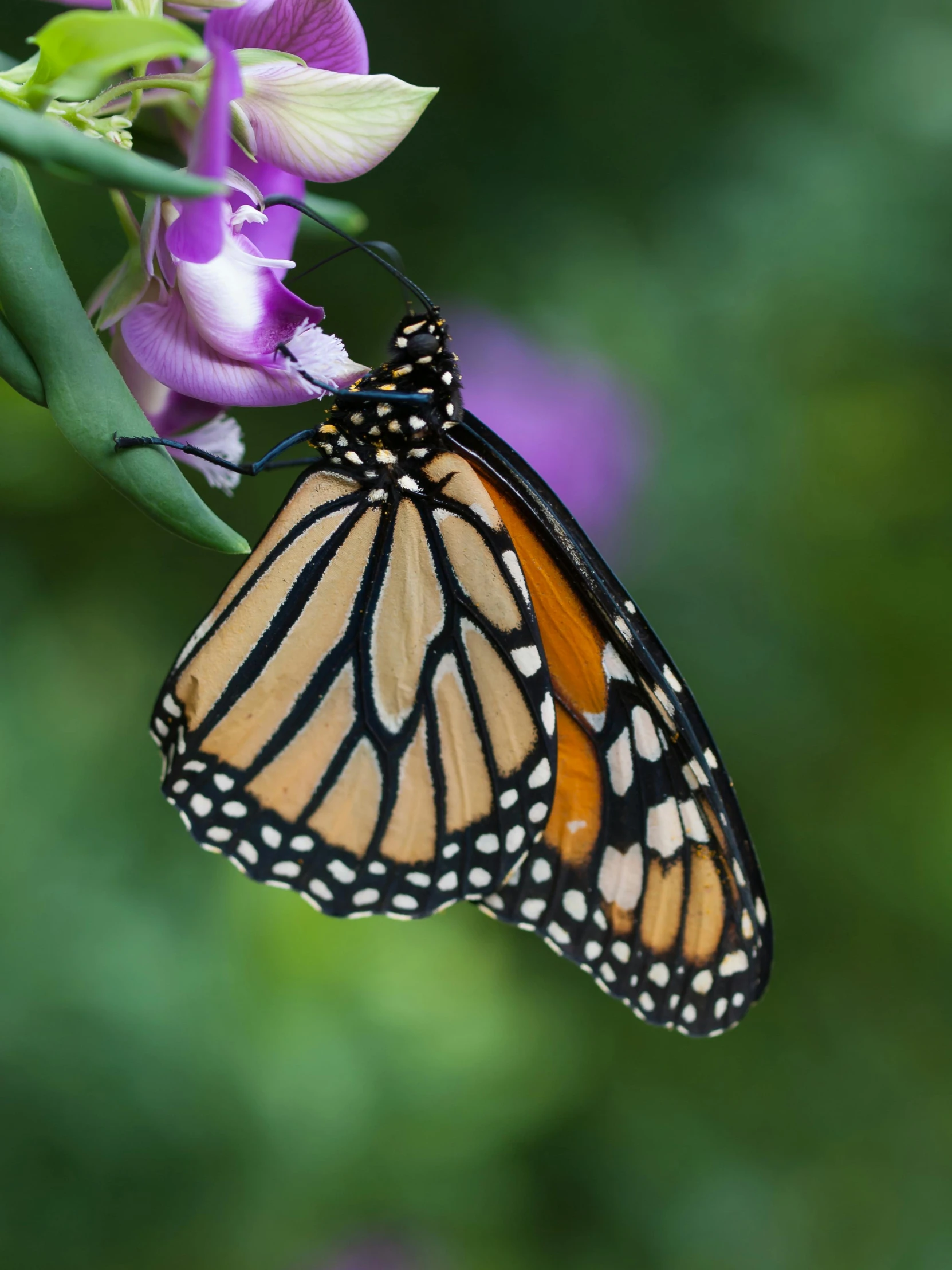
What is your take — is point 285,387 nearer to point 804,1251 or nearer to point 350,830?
point 350,830

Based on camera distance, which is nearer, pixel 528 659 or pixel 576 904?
pixel 528 659

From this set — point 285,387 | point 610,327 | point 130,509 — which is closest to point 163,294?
point 285,387

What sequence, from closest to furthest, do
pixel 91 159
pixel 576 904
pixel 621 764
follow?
pixel 91 159
pixel 621 764
pixel 576 904

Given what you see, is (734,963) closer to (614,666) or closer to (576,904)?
(576,904)

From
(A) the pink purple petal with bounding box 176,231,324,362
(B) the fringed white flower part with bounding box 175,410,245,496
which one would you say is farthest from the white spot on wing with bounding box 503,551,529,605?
(A) the pink purple petal with bounding box 176,231,324,362

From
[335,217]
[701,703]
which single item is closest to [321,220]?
[335,217]

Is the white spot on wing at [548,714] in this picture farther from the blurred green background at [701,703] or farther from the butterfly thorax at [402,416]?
the blurred green background at [701,703]

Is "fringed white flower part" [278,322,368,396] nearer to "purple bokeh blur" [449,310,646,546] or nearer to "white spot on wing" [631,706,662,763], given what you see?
"white spot on wing" [631,706,662,763]
